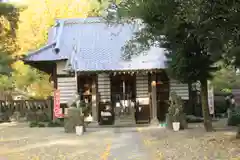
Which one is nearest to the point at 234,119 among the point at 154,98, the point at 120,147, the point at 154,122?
the point at 154,122

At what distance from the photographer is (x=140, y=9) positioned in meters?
12.8

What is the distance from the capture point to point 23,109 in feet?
86.7

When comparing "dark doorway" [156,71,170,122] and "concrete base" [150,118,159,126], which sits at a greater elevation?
"dark doorway" [156,71,170,122]

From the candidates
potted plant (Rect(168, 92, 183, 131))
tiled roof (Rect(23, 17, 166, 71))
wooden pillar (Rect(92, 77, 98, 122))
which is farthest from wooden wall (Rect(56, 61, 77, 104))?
potted plant (Rect(168, 92, 183, 131))

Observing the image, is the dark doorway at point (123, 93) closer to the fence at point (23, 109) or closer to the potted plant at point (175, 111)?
the fence at point (23, 109)

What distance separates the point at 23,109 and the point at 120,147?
50.3 ft

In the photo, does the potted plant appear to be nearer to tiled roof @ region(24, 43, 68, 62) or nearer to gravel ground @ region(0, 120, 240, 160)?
gravel ground @ region(0, 120, 240, 160)

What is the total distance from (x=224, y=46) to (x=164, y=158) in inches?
127

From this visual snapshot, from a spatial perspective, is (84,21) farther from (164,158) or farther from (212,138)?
(164,158)

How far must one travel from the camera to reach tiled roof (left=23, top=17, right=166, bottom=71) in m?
20.9

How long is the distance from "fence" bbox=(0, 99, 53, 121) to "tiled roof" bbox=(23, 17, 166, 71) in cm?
388

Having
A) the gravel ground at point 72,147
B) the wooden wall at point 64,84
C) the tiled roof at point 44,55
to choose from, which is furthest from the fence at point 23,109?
the gravel ground at point 72,147

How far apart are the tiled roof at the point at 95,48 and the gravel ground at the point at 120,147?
5.91 m

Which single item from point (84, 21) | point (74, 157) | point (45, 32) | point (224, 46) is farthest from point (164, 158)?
point (45, 32)
